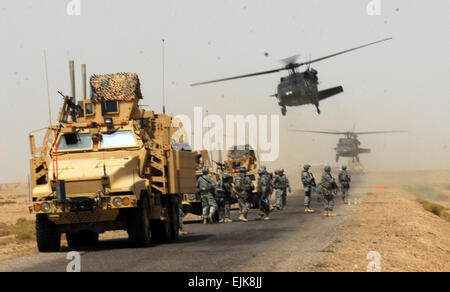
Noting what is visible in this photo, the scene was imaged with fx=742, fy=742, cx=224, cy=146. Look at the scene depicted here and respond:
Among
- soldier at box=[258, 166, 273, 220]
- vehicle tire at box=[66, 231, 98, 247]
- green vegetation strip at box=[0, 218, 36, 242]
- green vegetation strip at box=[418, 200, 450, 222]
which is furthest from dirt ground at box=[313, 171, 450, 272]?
green vegetation strip at box=[0, 218, 36, 242]

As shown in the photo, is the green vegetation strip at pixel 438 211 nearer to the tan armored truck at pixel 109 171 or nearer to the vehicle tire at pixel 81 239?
the tan armored truck at pixel 109 171

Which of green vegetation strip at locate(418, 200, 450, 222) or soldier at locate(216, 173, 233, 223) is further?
green vegetation strip at locate(418, 200, 450, 222)

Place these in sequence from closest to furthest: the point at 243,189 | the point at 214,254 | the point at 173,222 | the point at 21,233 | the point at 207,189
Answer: the point at 214,254 → the point at 173,222 → the point at 21,233 → the point at 207,189 → the point at 243,189

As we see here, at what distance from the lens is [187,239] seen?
60.4ft

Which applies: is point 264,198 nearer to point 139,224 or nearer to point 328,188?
point 328,188

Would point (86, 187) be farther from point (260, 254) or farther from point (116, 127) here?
point (260, 254)

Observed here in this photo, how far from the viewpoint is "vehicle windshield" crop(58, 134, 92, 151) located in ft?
54.0

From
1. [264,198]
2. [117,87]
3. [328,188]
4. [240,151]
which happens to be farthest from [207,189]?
[240,151]

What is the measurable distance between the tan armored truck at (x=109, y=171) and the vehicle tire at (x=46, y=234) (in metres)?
0.02

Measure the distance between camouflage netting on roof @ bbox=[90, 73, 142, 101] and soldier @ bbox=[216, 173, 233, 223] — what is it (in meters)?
7.42

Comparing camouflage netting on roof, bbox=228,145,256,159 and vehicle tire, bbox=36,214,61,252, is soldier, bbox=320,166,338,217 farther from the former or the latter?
camouflage netting on roof, bbox=228,145,256,159

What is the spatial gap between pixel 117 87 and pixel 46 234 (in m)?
4.75

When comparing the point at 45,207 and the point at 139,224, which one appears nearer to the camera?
the point at 45,207

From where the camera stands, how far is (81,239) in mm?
17812
